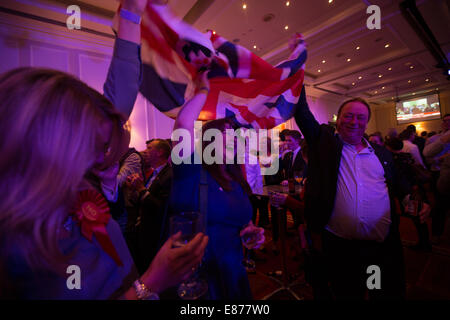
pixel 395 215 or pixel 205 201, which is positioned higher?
pixel 205 201

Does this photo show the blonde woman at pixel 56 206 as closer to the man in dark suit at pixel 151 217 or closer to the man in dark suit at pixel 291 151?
the man in dark suit at pixel 151 217

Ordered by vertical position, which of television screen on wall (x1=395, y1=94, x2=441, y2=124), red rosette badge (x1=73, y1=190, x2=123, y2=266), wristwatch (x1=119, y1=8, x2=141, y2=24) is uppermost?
television screen on wall (x1=395, y1=94, x2=441, y2=124)

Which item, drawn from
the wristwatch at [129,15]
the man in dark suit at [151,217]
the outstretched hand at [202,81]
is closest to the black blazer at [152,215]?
the man in dark suit at [151,217]

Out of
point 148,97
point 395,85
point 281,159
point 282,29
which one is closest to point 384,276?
point 148,97

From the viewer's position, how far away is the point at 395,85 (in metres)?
11.1

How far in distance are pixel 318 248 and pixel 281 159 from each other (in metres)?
2.88

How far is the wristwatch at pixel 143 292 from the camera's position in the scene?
0.55 m

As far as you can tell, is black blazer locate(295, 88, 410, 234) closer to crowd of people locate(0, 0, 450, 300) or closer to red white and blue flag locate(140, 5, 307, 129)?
crowd of people locate(0, 0, 450, 300)

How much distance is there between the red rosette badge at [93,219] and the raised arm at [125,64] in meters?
0.39

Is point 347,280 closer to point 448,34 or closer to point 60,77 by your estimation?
point 60,77

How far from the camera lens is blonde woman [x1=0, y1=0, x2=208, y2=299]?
44cm

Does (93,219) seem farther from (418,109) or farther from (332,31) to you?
(418,109)

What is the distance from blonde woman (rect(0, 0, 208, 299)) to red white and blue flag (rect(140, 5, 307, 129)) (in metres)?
0.72

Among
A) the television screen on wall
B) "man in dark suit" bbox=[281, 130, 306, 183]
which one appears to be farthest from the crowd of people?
the television screen on wall
